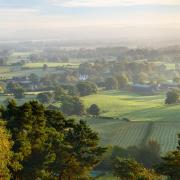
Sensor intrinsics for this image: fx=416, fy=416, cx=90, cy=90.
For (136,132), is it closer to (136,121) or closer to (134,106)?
(136,121)

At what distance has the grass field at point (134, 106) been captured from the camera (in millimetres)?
44281

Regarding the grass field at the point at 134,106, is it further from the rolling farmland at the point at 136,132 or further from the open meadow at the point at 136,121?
the rolling farmland at the point at 136,132

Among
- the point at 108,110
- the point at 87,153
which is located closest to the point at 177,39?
the point at 108,110

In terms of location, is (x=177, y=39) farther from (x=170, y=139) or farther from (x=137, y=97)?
(x=170, y=139)

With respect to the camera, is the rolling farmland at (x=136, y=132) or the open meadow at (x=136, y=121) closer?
A: the rolling farmland at (x=136, y=132)

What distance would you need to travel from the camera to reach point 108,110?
50.1 m

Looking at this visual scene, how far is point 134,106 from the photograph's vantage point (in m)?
52.2

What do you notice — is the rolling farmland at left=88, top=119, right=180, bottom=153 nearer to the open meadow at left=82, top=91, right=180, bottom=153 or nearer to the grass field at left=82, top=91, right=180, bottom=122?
the open meadow at left=82, top=91, right=180, bottom=153

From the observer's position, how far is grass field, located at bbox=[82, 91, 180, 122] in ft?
145

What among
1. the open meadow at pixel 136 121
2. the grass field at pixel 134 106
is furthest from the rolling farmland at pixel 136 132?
the grass field at pixel 134 106

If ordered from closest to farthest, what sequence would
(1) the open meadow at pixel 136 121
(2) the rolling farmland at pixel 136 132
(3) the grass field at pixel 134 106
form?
(2) the rolling farmland at pixel 136 132, (1) the open meadow at pixel 136 121, (3) the grass field at pixel 134 106

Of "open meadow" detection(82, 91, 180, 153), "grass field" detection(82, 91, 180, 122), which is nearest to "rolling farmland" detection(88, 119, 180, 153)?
"open meadow" detection(82, 91, 180, 153)

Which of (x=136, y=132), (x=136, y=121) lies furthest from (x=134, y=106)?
(x=136, y=132)

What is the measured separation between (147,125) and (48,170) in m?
22.5
